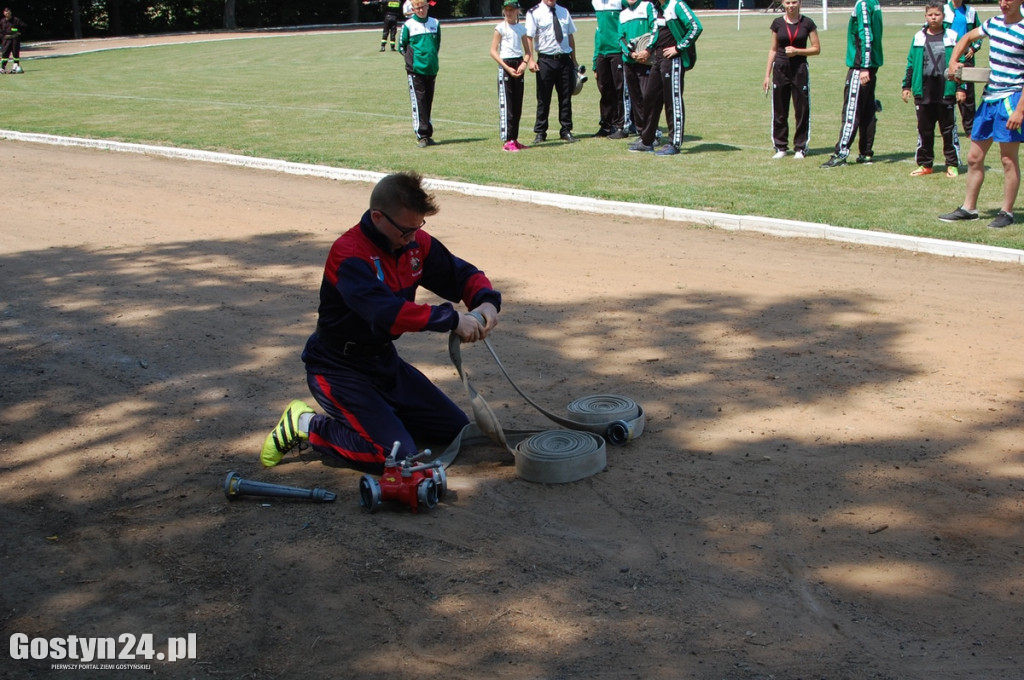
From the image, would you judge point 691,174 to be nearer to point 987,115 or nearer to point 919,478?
point 987,115

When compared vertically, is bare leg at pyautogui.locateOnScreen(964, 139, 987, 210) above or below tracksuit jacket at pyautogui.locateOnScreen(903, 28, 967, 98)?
below

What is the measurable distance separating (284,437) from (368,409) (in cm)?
50

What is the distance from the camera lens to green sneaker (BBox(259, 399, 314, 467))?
17.8 feet

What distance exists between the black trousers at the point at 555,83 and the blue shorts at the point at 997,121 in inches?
270

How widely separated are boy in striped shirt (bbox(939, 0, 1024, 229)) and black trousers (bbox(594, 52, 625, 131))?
696cm

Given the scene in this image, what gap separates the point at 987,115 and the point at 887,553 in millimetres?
6348

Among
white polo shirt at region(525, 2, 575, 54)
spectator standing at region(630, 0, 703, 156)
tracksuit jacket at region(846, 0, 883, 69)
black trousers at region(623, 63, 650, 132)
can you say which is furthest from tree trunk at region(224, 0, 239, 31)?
tracksuit jacket at region(846, 0, 883, 69)

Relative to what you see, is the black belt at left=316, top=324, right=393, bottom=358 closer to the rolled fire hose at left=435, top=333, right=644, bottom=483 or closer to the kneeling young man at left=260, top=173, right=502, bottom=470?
the kneeling young man at left=260, top=173, right=502, bottom=470

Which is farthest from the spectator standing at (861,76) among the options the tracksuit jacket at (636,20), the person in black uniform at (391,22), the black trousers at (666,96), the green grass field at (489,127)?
the person in black uniform at (391,22)

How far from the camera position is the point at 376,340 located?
5336mm

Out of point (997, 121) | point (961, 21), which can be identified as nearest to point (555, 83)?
point (961, 21)

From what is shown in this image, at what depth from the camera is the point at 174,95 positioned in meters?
23.9

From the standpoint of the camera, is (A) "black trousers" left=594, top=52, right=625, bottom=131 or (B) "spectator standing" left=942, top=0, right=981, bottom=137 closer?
(B) "spectator standing" left=942, top=0, right=981, bottom=137

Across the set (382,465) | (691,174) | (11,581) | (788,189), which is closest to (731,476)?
(382,465)
